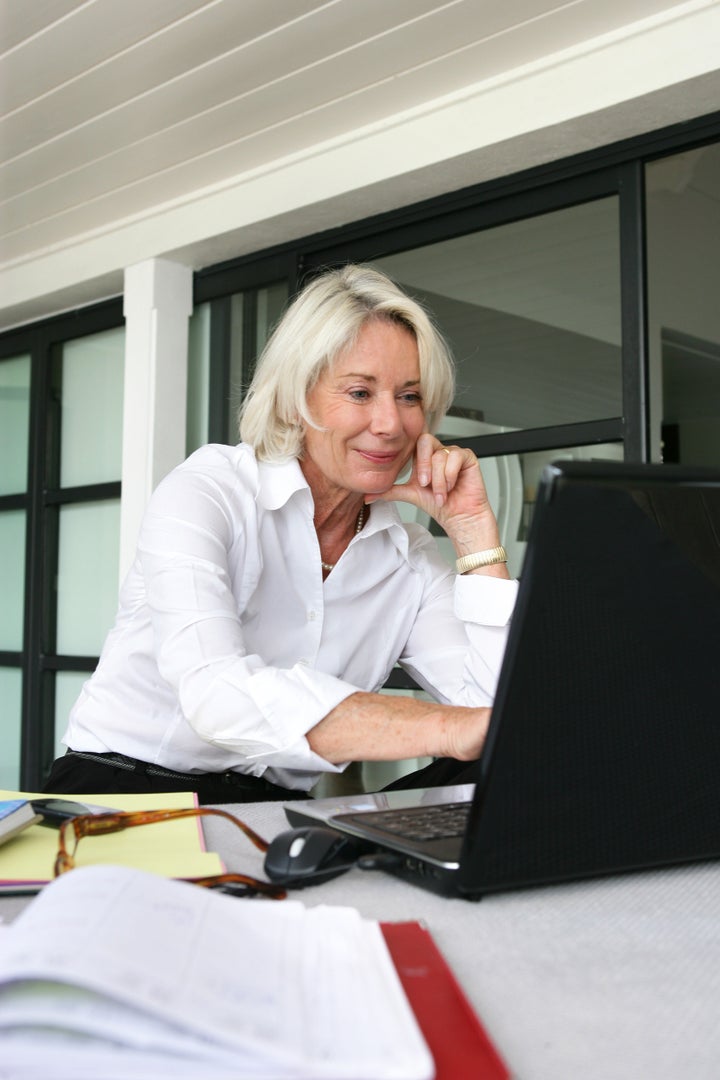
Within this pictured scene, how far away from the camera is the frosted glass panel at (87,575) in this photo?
4.28 meters

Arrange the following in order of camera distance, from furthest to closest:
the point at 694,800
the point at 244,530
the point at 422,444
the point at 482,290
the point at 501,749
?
1. the point at 482,290
2. the point at 422,444
3. the point at 244,530
4. the point at 694,800
5. the point at 501,749

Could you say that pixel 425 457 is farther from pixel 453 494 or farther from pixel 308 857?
pixel 308 857

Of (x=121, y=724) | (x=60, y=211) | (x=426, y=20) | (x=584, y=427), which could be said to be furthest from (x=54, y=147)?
(x=121, y=724)

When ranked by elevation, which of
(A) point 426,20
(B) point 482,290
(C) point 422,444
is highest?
(A) point 426,20

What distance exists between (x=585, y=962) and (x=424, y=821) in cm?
31

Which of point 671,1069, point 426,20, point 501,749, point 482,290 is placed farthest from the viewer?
point 482,290

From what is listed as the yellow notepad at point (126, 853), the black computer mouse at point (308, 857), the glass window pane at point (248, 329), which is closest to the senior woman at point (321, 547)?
the yellow notepad at point (126, 853)

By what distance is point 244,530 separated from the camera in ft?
5.87

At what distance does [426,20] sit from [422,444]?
1088mm

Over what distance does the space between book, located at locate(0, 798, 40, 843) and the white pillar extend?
275 centimetres

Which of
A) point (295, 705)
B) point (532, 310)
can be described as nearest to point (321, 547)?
point (295, 705)

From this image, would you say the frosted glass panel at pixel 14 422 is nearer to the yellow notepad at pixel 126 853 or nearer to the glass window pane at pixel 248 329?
the glass window pane at pixel 248 329

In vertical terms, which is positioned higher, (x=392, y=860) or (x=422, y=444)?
(x=422, y=444)

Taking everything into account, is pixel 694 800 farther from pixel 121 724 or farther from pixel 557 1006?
pixel 121 724
